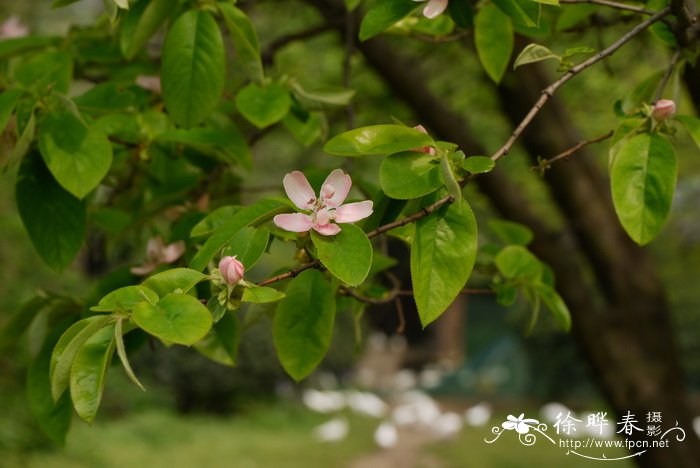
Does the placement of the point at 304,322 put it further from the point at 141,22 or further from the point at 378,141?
the point at 141,22

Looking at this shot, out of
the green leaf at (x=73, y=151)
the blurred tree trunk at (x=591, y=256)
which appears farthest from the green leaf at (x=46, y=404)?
the blurred tree trunk at (x=591, y=256)

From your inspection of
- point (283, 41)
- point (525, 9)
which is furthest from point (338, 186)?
point (283, 41)

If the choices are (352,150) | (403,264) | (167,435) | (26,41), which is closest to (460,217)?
(352,150)

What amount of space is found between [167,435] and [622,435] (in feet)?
12.4

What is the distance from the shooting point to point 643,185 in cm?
68

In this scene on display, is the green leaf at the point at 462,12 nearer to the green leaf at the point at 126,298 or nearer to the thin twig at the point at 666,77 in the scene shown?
the thin twig at the point at 666,77

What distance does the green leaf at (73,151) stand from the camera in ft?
2.64

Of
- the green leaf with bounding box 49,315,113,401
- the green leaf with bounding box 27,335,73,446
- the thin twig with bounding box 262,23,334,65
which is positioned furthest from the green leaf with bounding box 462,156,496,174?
the thin twig with bounding box 262,23,334,65

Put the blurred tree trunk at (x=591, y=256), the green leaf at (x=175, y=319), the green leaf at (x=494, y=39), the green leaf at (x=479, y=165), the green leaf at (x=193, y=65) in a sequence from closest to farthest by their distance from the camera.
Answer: the green leaf at (x=175, y=319) < the green leaf at (x=479, y=165) < the green leaf at (x=193, y=65) < the green leaf at (x=494, y=39) < the blurred tree trunk at (x=591, y=256)

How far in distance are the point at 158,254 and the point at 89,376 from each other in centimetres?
39

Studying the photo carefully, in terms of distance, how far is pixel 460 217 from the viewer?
0.64 m

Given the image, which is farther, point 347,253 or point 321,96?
point 321,96

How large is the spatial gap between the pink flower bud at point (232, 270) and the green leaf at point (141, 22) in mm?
408

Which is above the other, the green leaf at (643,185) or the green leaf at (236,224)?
the green leaf at (236,224)
